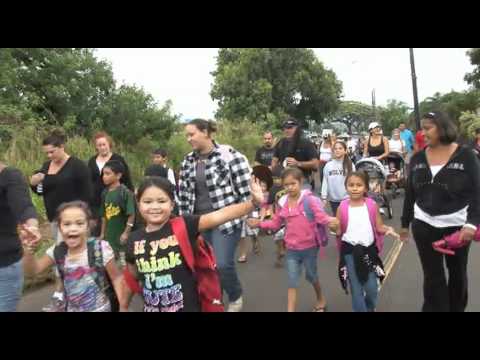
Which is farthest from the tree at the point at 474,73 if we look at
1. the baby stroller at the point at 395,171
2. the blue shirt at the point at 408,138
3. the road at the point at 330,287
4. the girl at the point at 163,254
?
the girl at the point at 163,254

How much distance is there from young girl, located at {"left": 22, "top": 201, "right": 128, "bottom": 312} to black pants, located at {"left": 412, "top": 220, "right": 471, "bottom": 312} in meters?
2.38

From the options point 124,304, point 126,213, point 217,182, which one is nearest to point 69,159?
point 126,213

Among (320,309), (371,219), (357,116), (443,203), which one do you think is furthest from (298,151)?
(357,116)

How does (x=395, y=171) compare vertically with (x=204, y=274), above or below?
above

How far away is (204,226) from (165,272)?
339 millimetres

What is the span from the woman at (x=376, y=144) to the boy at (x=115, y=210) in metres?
6.11

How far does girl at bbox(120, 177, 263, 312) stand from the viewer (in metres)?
2.89

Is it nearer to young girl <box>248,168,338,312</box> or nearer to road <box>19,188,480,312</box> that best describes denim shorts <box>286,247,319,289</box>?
young girl <box>248,168,338,312</box>

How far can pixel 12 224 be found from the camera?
10.9ft

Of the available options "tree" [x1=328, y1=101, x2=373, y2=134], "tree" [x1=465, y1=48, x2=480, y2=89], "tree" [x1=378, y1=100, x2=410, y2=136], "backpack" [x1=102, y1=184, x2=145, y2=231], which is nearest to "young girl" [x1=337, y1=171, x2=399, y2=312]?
"backpack" [x1=102, y1=184, x2=145, y2=231]

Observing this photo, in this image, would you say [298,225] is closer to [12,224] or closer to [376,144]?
[12,224]

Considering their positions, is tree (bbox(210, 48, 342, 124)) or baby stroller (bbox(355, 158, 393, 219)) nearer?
baby stroller (bbox(355, 158, 393, 219))

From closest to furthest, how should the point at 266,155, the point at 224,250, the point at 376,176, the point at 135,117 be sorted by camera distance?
the point at 224,250, the point at 266,155, the point at 376,176, the point at 135,117

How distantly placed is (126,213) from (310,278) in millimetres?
1983
